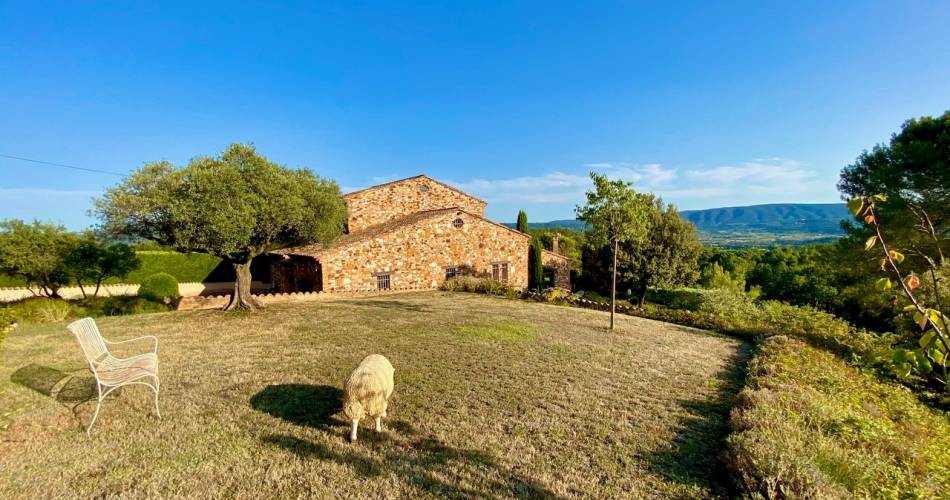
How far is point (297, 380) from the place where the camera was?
284 inches

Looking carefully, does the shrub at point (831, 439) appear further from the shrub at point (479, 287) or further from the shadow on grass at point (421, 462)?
the shrub at point (479, 287)

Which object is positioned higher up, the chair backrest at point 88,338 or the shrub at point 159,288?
the chair backrest at point 88,338

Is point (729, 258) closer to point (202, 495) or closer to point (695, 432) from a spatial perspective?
point (695, 432)

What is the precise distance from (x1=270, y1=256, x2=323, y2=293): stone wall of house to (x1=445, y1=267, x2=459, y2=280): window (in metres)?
7.49

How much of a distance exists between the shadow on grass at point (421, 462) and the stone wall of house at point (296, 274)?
53.0ft

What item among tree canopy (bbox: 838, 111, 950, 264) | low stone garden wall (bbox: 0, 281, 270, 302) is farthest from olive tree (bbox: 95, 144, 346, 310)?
tree canopy (bbox: 838, 111, 950, 264)

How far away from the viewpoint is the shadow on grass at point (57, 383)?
641cm

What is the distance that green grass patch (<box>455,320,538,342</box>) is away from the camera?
34.5 ft

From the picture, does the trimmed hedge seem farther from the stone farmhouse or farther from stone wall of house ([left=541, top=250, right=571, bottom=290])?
stone wall of house ([left=541, top=250, right=571, bottom=290])

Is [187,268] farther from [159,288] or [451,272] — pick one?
[451,272]

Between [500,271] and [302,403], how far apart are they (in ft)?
69.1

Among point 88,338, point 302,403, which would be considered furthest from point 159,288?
point 302,403

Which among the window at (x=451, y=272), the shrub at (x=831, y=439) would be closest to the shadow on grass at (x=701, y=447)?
the shrub at (x=831, y=439)

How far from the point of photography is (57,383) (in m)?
6.96
